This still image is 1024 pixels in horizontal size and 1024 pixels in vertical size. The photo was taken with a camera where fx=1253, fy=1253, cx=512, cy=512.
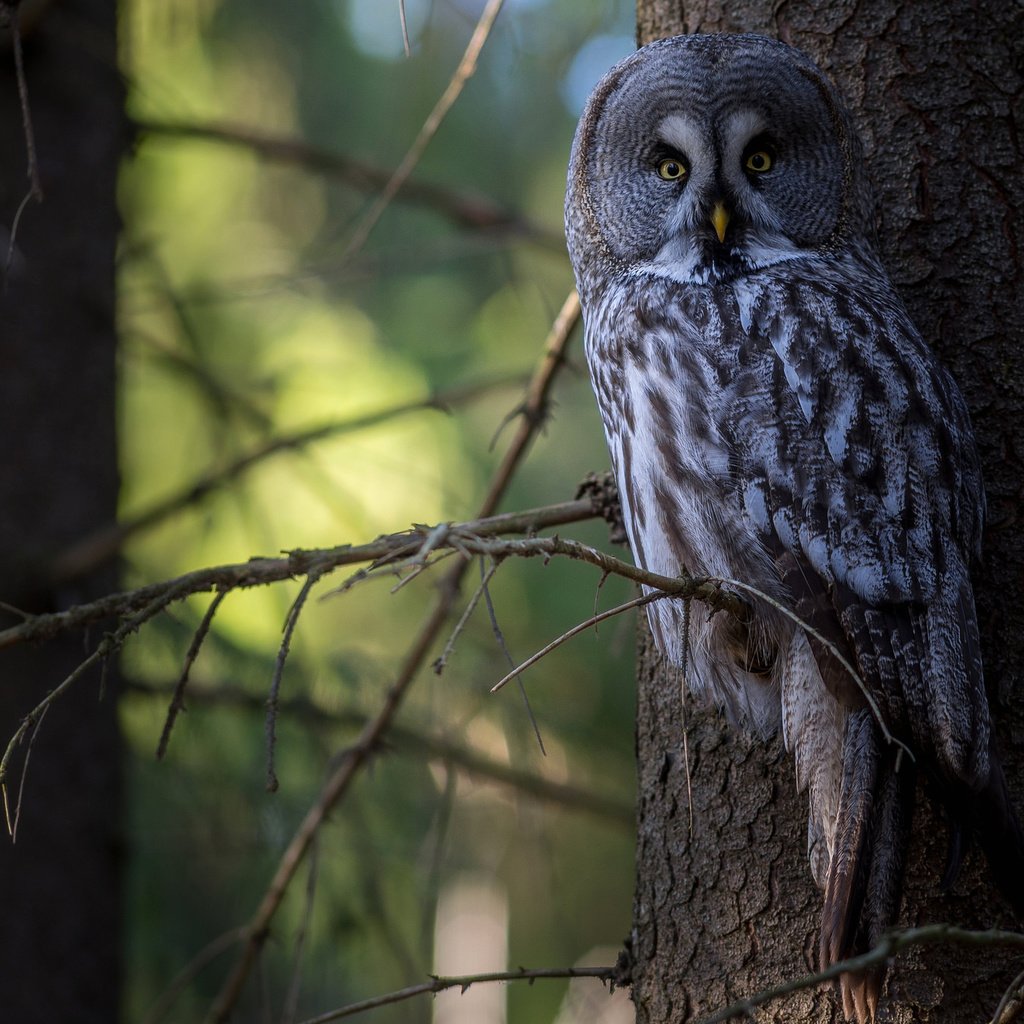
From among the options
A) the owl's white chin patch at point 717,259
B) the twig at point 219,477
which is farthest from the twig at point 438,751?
the owl's white chin patch at point 717,259

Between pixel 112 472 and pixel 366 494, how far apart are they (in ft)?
5.38

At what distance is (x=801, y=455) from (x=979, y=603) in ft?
1.33

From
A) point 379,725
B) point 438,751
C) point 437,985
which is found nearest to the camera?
point 437,985

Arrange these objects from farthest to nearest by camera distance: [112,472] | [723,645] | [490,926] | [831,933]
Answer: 1. [490,926]
2. [112,472]
3. [723,645]
4. [831,933]

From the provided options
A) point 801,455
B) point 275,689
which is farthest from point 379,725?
point 801,455

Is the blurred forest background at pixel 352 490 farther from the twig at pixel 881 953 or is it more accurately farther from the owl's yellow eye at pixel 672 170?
the twig at pixel 881 953

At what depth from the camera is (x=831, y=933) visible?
5.21 feet

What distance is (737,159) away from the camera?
211 cm

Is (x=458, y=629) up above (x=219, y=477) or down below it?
below

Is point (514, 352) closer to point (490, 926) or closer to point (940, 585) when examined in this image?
point (490, 926)

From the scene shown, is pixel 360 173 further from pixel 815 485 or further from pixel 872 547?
pixel 872 547

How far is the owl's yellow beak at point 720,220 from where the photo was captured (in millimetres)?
2061

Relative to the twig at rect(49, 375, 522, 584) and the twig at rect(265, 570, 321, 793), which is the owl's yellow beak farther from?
the twig at rect(265, 570, 321, 793)

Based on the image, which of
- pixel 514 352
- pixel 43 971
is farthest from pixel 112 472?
pixel 514 352
